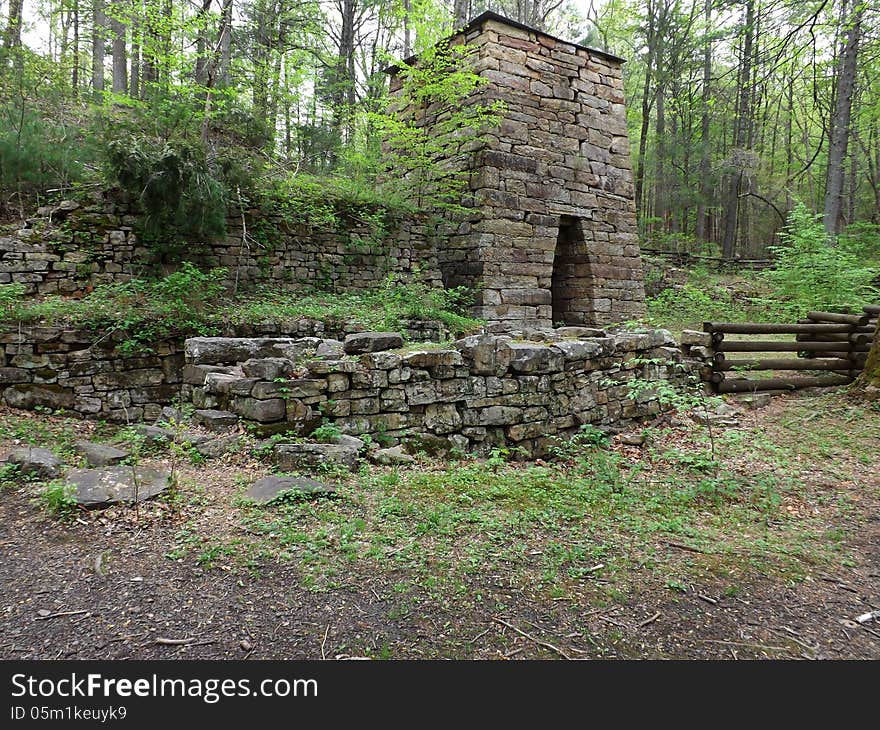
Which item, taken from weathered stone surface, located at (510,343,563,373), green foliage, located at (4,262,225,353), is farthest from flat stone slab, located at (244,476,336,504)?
green foliage, located at (4,262,225,353)

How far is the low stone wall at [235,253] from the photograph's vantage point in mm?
7199

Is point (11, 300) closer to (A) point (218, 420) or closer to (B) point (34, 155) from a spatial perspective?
(B) point (34, 155)

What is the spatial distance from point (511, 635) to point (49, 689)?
178 centimetres

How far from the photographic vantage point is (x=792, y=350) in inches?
313

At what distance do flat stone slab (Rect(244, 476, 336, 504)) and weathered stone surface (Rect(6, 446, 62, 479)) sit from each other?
149cm

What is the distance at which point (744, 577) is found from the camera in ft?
9.71

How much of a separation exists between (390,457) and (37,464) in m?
2.59

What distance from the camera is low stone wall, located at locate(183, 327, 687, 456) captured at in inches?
183

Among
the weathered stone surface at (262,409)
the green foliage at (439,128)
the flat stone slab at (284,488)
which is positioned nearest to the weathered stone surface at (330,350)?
the weathered stone surface at (262,409)

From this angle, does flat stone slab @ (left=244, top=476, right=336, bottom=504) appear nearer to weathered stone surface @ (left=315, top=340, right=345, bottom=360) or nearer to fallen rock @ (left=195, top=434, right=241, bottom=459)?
fallen rock @ (left=195, top=434, right=241, bottom=459)

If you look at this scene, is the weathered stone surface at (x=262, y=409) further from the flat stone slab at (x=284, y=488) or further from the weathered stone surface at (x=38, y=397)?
the weathered stone surface at (x=38, y=397)

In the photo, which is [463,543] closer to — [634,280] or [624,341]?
[624,341]

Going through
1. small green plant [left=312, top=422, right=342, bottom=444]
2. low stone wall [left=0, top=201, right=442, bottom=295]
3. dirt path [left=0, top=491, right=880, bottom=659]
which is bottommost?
dirt path [left=0, top=491, right=880, bottom=659]

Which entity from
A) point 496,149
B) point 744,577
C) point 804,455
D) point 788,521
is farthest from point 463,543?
point 496,149
